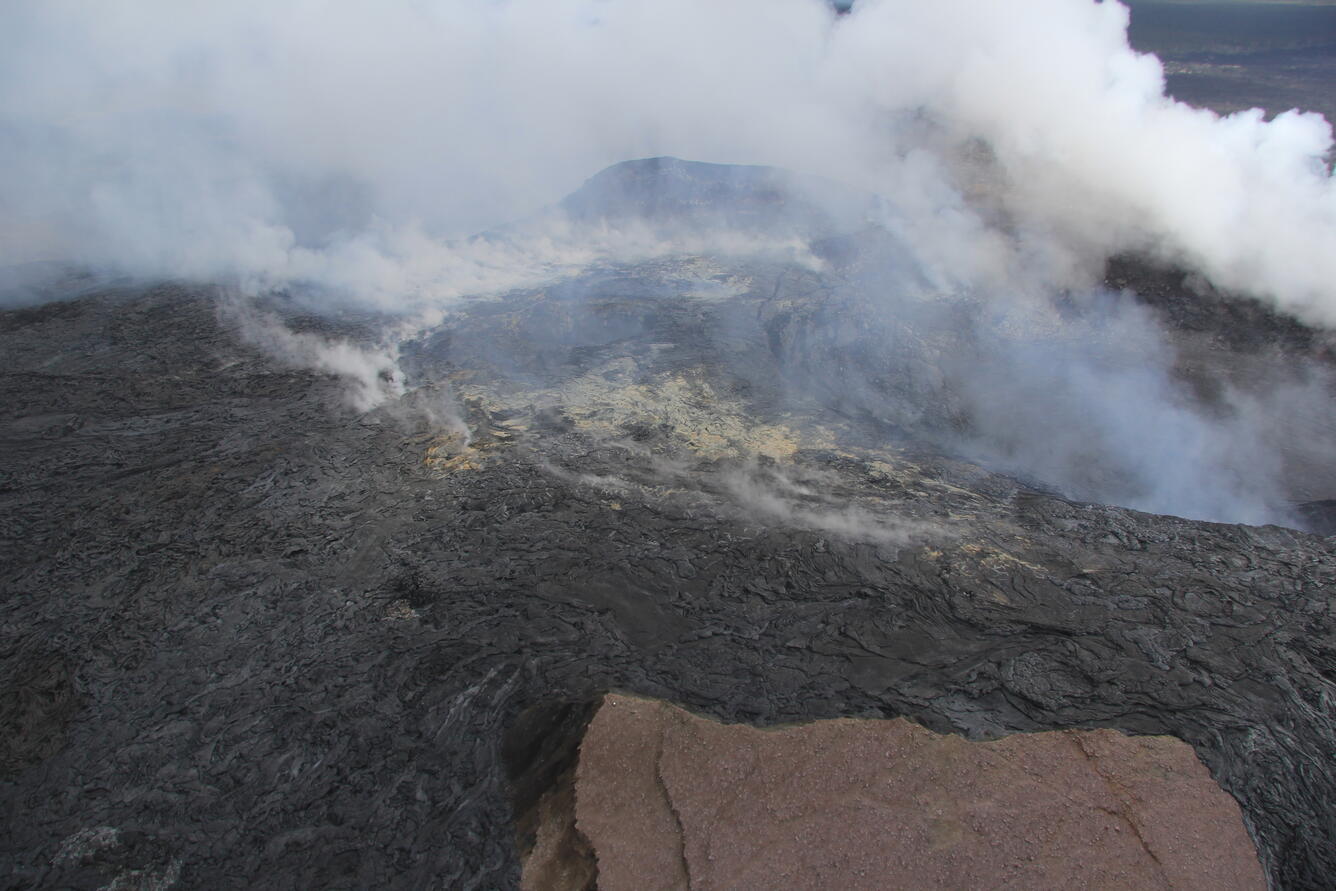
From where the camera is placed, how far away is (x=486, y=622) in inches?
191

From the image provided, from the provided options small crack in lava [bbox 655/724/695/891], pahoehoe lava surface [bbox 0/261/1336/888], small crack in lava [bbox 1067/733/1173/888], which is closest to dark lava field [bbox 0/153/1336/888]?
pahoehoe lava surface [bbox 0/261/1336/888]

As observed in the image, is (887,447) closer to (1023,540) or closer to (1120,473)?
(1023,540)

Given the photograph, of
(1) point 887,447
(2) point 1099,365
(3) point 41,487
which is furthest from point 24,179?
(2) point 1099,365

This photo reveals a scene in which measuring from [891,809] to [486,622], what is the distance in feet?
9.48

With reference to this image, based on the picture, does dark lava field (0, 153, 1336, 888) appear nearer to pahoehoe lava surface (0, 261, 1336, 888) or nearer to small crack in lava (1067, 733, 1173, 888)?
pahoehoe lava surface (0, 261, 1336, 888)

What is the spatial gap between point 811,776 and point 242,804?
123 inches

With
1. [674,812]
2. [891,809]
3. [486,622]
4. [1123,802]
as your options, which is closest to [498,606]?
[486,622]

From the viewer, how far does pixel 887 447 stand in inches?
278

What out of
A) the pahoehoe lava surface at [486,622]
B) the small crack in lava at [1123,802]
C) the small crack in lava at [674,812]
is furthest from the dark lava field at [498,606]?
the small crack in lava at [674,812]

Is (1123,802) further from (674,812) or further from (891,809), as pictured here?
(674,812)

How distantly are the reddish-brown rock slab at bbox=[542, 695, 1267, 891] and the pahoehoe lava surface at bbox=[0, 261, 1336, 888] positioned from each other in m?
0.23

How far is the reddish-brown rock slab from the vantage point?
3150mm

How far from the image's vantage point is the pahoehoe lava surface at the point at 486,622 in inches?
145

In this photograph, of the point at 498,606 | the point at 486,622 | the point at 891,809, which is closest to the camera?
the point at 891,809
